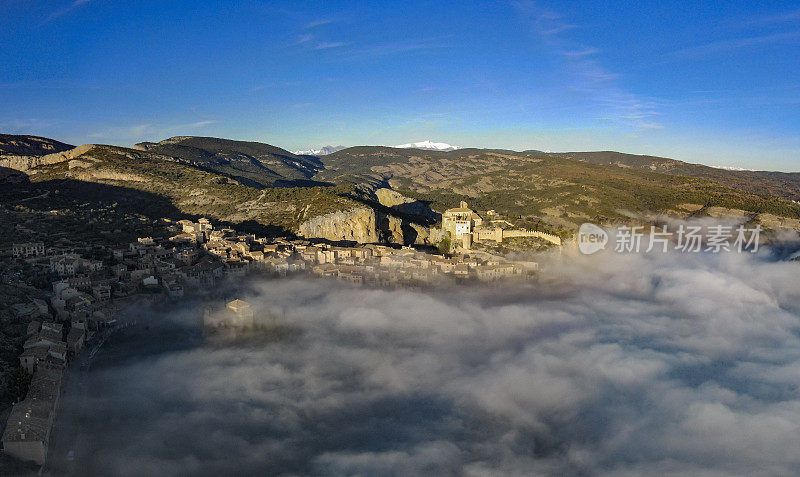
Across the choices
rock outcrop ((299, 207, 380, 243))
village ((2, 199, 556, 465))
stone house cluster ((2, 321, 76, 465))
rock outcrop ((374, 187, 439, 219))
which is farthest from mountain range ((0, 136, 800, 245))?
stone house cluster ((2, 321, 76, 465))

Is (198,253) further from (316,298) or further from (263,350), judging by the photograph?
(263,350)

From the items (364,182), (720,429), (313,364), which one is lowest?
→ (720,429)

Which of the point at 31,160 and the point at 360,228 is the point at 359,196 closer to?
the point at 360,228

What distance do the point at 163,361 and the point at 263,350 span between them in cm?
584

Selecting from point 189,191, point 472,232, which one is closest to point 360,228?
point 472,232

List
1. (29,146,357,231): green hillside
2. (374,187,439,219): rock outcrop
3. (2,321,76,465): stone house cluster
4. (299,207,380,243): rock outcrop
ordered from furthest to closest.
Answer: (374,187,439,219): rock outcrop
(29,146,357,231): green hillside
(299,207,380,243): rock outcrop
(2,321,76,465): stone house cluster

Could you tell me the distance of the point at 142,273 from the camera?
127 ft

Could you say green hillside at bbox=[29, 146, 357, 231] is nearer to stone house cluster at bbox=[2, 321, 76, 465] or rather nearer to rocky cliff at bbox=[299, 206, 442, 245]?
rocky cliff at bbox=[299, 206, 442, 245]

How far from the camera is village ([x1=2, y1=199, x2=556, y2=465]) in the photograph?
2275cm

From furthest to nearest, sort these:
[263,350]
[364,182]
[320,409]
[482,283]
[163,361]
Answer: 1. [364,182]
2. [482,283]
3. [263,350]
4. [163,361]
5. [320,409]

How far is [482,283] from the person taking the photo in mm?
45469

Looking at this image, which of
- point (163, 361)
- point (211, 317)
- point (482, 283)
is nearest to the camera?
point (163, 361)

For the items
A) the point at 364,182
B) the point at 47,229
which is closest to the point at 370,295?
the point at 47,229

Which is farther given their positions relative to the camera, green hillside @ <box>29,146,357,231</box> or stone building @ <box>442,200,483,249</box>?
green hillside @ <box>29,146,357,231</box>
